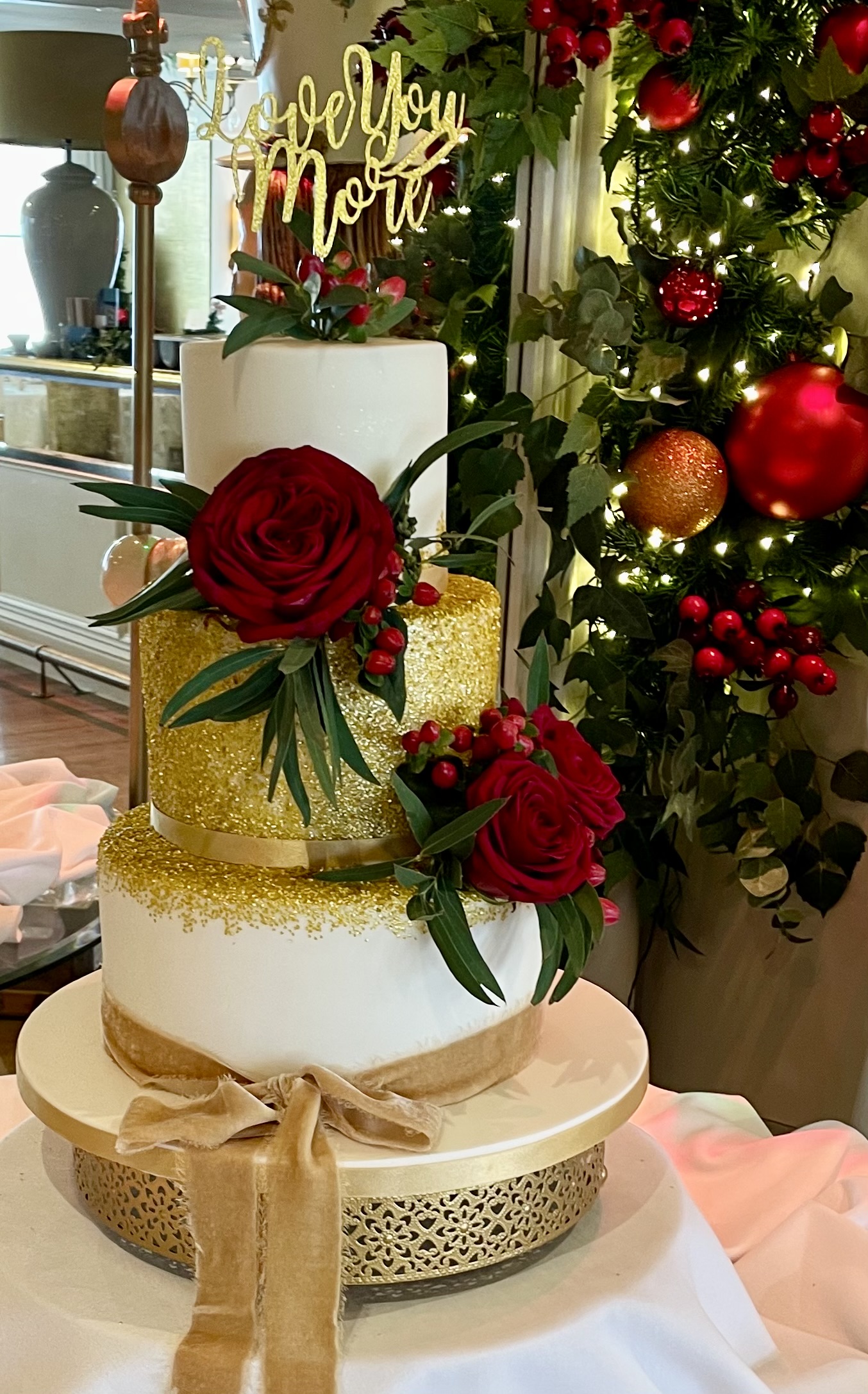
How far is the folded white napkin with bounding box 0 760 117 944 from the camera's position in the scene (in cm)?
209

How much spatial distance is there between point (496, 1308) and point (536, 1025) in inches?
8.2

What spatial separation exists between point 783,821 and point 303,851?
1113 millimetres

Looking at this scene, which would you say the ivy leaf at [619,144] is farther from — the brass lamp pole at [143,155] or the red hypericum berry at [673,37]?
the brass lamp pole at [143,155]

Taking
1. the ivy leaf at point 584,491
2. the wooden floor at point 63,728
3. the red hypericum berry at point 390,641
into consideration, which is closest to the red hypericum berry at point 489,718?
the red hypericum berry at point 390,641

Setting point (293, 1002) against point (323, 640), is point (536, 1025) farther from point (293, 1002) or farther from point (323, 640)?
point (323, 640)

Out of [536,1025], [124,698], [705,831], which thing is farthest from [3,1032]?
[124,698]

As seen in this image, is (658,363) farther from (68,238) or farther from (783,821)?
(68,238)

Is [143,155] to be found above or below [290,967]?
above

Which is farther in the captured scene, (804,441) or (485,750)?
(804,441)

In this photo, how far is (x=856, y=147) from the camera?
175 centimetres

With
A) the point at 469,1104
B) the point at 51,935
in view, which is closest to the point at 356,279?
the point at 469,1104

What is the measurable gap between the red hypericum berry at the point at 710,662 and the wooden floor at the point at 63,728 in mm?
2004

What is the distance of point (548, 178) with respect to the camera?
80.7 inches

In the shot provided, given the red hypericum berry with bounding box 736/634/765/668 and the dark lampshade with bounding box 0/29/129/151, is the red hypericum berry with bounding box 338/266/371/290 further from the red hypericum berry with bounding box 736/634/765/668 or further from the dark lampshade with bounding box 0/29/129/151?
the dark lampshade with bounding box 0/29/129/151
